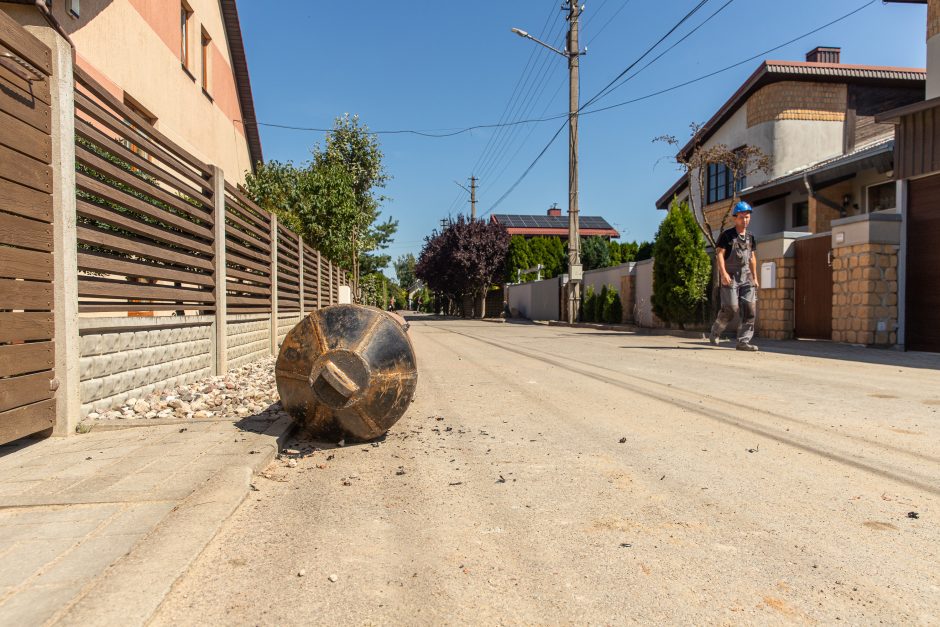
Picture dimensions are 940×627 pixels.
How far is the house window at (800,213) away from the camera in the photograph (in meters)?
19.5

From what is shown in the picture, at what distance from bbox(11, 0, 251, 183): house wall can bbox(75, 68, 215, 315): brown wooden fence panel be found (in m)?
4.21

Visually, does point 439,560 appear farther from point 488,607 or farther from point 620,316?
point 620,316

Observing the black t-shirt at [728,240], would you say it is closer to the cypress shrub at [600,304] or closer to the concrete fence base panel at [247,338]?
the concrete fence base panel at [247,338]

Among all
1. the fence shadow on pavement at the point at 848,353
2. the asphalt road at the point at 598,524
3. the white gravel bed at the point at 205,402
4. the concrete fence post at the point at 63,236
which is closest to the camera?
the asphalt road at the point at 598,524

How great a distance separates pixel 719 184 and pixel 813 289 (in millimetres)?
13341

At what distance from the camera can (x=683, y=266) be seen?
15.5 meters

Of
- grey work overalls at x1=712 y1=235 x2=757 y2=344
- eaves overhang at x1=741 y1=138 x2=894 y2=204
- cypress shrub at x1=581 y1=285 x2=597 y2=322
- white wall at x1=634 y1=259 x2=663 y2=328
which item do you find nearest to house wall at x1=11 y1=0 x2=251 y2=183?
grey work overalls at x1=712 y1=235 x2=757 y2=344

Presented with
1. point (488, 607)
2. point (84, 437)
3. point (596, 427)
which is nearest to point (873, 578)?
point (488, 607)

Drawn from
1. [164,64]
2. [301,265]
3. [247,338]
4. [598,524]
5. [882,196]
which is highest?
[164,64]

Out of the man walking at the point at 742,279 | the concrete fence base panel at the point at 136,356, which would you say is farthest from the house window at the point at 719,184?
the concrete fence base panel at the point at 136,356

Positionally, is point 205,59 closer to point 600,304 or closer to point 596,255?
point 600,304

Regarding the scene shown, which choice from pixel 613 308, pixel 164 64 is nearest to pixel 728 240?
pixel 613 308

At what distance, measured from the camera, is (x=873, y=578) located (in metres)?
1.99

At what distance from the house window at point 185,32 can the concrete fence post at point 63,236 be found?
1026 centimetres
